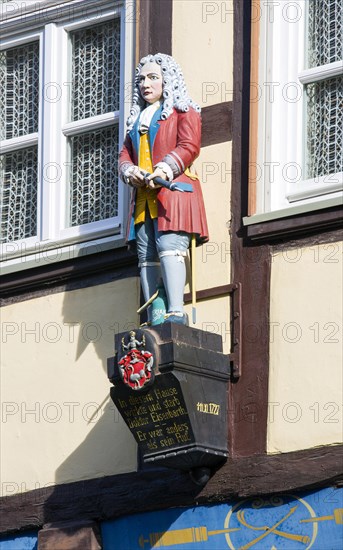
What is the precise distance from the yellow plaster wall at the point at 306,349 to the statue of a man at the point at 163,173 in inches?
19.6

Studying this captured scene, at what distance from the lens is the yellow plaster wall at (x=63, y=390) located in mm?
11633

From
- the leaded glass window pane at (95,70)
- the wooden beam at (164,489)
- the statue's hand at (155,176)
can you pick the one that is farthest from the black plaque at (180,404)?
the leaded glass window pane at (95,70)

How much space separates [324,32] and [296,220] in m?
1.19

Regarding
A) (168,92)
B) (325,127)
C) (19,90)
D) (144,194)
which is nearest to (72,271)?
(144,194)

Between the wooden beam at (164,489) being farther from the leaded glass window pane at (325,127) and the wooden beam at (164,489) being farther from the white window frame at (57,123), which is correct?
the leaded glass window pane at (325,127)

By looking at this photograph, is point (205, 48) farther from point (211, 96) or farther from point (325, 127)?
point (325, 127)

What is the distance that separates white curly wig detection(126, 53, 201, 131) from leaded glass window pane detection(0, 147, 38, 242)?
47.1 inches

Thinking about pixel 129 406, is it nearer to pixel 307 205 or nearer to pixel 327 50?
pixel 307 205

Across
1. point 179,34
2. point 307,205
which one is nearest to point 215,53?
point 179,34

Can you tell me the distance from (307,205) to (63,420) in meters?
1.85

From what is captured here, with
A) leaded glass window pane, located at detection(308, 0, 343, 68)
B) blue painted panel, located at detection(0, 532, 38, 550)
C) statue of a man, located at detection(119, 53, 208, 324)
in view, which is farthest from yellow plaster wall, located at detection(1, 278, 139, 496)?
leaded glass window pane, located at detection(308, 0, 343, 68)

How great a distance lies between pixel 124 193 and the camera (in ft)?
39.4

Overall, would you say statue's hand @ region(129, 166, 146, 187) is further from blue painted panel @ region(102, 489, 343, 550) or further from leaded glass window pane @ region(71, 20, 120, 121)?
blue painted panel @ region(102, 489, 343, 550)

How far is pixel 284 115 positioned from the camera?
11578 millimetres
